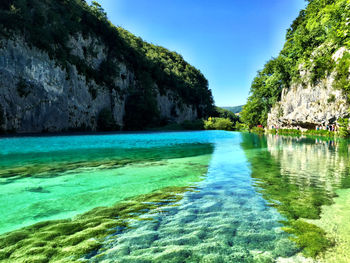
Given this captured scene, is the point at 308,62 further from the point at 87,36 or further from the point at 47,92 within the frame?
the point at 87,36

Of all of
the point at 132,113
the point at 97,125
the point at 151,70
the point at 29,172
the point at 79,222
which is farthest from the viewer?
the point at 151,70

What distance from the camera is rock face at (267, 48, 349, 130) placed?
26016 mm

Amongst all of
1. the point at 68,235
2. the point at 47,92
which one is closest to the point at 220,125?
the point at 47,92

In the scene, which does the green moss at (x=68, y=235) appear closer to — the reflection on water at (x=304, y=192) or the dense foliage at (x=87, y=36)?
the reflection on water at (x=304, y=192)

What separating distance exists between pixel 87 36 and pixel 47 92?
2167cm

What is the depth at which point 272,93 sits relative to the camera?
43.2 m

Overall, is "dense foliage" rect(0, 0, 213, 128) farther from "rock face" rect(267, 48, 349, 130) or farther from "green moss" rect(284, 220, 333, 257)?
"green moss" rect(284, 220, 333, 257)

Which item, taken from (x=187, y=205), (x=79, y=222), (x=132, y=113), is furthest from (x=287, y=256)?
(x=132, y=113)

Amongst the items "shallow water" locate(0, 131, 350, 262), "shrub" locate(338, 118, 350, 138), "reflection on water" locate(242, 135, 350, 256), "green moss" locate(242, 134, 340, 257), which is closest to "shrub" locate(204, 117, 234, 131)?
"shrub" locate(338, 118, 350, 138)

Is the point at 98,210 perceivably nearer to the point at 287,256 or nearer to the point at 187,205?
the point at 187,205

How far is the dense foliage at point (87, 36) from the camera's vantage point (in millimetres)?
37809

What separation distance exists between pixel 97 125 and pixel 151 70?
124 ft

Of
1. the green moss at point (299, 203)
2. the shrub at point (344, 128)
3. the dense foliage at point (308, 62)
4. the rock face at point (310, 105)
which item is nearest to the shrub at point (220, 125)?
the dense foliage at point (308, 62)

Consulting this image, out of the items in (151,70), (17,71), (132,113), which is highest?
(151,70)
